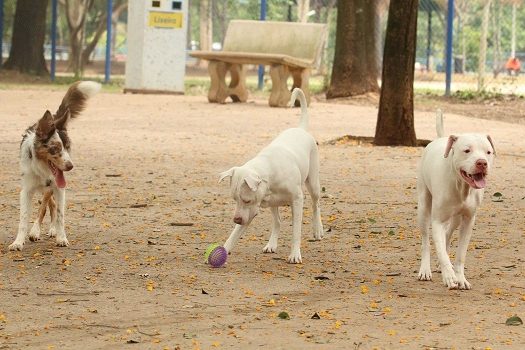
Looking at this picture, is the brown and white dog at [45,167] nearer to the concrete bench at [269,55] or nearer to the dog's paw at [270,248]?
the dog's paw at [270,248]

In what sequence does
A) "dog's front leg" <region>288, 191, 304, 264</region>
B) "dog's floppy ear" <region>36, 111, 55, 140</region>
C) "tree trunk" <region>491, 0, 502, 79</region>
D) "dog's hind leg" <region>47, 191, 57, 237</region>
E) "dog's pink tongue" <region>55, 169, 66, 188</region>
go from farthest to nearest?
"tree trunk" <region>491, 0, 502, 79</region> < "dog's hind leg" <region>47, 191, 57, 237</region> < "dog's pink tongue" <region>55, 169, 66, 188</region> < "dog's floppy ear" <region>36, 111, 55, 140</region> < "dog's front leg" <region>288, 191, 304, 264</region>

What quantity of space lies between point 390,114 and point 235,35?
9306 millimetres

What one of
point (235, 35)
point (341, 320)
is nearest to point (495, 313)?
point (341, 320)

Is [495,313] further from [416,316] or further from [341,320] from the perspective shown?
[341,320]

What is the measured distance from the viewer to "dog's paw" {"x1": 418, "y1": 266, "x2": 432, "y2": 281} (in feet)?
23.9

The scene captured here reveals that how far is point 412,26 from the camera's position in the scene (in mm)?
14773

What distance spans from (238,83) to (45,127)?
1485 cm

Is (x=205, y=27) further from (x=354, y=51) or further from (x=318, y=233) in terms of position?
(x=318, y=233)

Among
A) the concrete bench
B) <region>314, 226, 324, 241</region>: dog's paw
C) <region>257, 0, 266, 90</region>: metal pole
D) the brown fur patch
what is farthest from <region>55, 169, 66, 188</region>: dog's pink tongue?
<region>257, 0, 266, 90</region>: metal pole

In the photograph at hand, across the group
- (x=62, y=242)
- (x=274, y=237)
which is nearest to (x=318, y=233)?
(x=274, y=237)

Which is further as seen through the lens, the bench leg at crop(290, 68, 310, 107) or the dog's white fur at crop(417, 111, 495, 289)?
the bench leg at crop(290, 68, 310, 107)

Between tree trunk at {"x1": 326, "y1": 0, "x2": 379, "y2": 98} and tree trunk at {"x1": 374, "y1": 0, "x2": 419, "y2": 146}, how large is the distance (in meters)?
A: 8.77

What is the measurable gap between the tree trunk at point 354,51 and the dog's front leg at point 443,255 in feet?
54.8

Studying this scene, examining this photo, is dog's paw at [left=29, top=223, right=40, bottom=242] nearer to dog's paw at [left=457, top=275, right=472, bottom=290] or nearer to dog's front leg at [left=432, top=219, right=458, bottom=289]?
dog's front leg at [left=432, top=219, right=458, bottom=289]
